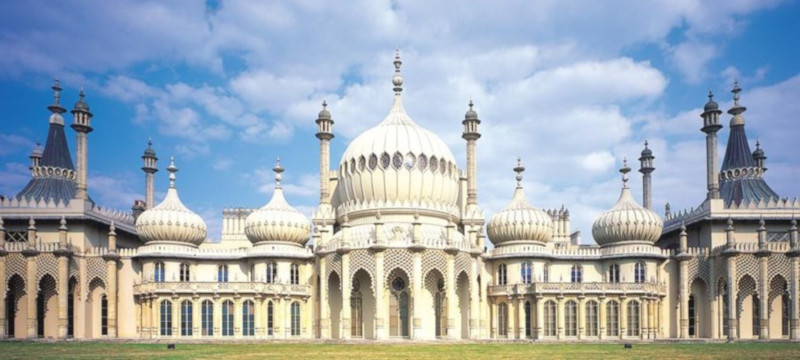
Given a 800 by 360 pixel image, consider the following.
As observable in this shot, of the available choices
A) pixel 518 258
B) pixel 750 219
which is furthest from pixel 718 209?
pixel 518 258

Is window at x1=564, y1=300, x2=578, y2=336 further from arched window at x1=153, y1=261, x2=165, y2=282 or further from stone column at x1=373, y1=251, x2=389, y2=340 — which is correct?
arched window at x1=153, y1=261, x2=165, y2=282

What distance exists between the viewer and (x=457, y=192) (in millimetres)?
64562

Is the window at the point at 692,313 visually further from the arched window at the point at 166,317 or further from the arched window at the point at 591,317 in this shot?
the arched window at the point at 166,317

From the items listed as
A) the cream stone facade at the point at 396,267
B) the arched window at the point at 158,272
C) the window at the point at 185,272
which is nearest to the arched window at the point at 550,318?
the cream stone facade at the point at 396,267

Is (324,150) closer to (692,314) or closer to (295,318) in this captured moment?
(295,318)

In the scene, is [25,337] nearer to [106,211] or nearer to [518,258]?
[106,211]

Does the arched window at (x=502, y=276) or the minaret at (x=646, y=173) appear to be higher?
the minaret at (x=646, y=173)

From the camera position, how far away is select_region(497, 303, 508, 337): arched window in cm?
6191

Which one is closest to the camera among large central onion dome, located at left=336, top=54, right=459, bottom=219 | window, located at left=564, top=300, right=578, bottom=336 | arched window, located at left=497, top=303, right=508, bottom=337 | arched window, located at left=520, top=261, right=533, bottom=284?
window, located at left=564, top=300, right=578, bottom=336

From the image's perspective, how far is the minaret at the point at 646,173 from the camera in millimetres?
71812

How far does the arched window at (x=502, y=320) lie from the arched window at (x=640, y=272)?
10054 millimetres

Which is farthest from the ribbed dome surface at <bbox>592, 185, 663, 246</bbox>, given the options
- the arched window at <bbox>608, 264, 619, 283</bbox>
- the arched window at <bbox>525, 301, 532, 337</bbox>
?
the arched window at <bbox>525, 301, 532, 337</bbox>

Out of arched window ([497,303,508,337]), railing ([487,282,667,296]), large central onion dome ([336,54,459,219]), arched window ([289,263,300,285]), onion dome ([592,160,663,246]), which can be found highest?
large central onion dome ([336,54,459,219])

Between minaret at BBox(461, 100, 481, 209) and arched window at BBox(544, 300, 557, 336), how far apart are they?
1004 centimetres
